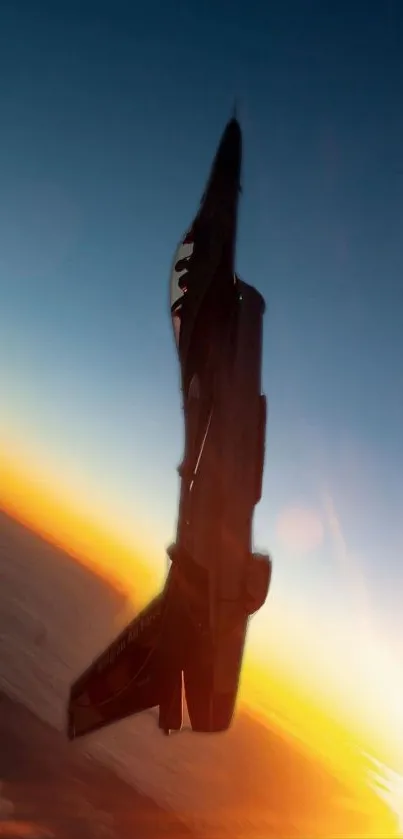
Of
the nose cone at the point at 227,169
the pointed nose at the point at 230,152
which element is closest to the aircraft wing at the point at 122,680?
the nose cone at the point at 227,169

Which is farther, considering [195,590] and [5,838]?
[5,838]

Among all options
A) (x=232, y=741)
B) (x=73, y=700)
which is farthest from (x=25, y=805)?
(x=232, y=741)

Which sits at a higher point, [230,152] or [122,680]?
[230,152]

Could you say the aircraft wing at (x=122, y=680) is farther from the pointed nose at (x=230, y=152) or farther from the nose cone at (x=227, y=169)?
the pointed nose at (x=230, y=152)

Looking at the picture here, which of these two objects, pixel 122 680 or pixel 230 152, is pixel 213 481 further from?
pixel 230 152

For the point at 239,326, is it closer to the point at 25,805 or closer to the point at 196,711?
the point at 196,711

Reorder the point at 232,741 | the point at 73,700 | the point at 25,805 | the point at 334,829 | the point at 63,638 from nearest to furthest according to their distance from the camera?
the point at 73,700 → the point at 25,805 → the point at 334,829 → the point at 63,638 → the point at 232,741

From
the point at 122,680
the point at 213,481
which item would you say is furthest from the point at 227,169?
the point at 122,680
